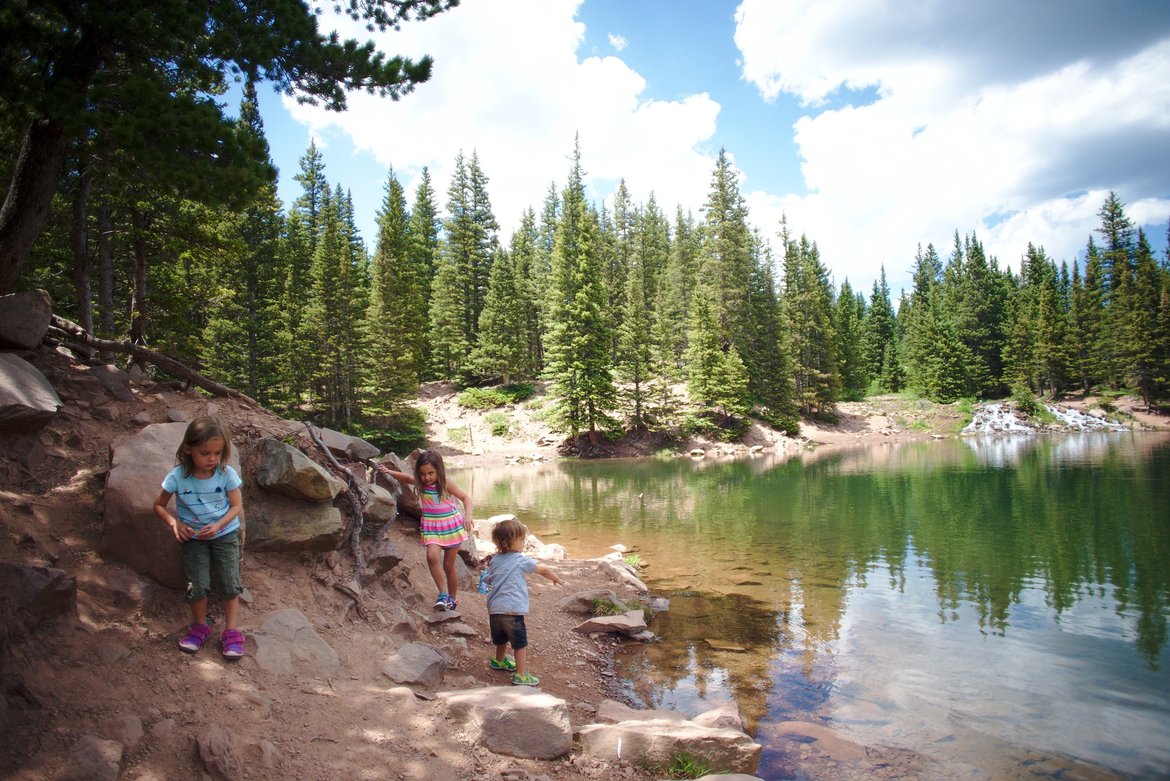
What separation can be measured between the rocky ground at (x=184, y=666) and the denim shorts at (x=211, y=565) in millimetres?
330

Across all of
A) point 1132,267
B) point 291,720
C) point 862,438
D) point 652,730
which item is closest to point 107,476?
point 291,720

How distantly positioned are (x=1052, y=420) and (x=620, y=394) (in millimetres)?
36138

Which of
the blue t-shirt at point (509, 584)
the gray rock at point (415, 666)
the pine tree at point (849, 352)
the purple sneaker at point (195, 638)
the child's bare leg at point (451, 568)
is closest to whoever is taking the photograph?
the purple sneaker at point (195, 638)

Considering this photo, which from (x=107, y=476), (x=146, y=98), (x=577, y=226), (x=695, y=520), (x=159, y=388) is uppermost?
(x=577, y=226)

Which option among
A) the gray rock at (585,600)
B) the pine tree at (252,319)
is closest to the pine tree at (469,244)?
the pine tree at (252,319)

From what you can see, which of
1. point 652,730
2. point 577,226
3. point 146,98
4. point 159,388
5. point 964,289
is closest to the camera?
point 652,730

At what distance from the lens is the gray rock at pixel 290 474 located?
5781mm

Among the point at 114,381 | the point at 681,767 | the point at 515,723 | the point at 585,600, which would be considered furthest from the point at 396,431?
the point at 681,767

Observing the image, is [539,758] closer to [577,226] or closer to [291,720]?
[291,720]

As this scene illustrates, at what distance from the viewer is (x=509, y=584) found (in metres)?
5.54

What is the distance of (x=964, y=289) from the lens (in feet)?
220

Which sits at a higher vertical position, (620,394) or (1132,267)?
(1132,267)

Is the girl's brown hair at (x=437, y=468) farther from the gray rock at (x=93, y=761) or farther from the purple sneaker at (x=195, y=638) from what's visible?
the gray rock at (x=93, y=761)

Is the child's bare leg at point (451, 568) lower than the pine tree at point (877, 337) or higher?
lower
